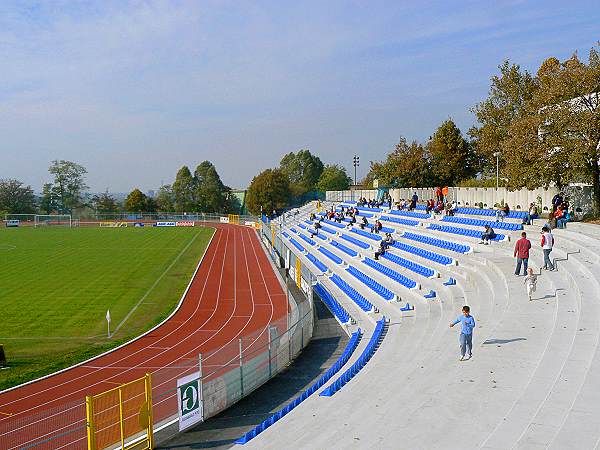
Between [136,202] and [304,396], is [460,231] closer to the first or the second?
[304,396]

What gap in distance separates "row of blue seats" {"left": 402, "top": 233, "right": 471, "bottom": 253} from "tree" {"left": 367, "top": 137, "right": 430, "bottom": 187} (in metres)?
26.3

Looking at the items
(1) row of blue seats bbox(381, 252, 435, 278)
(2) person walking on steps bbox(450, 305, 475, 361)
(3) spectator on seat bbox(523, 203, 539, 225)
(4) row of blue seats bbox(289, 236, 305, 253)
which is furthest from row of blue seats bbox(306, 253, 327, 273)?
(2) person walking on steps bbox(450, 305, 475, 361)

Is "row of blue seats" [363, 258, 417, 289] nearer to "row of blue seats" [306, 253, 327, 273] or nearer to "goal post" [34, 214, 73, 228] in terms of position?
"row of blue seats" [306, 253, 327, 273]

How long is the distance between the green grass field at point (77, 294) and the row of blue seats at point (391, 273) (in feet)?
32.4

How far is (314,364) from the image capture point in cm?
1619

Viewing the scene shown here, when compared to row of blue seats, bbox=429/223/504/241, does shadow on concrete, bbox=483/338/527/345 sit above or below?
below

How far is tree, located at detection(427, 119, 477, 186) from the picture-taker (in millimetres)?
57031

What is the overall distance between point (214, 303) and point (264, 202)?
65.3 meters

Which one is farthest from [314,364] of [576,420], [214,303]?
[214,303]

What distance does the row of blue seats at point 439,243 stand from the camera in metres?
24.6

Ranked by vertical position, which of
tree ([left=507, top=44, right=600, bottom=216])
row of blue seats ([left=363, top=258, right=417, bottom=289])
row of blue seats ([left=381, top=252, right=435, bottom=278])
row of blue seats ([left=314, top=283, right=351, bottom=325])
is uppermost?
tree ([left=507, top=44, right=600, bottom=216])

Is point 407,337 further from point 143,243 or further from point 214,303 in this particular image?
point 143,243

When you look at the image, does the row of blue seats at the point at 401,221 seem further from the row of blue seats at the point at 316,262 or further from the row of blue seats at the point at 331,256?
the row of blue seats at the point at 316,262

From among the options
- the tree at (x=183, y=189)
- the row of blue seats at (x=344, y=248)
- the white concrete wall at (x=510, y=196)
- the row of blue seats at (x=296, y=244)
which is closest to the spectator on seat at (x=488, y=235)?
the white concrete wall at (x=510, y=196)
